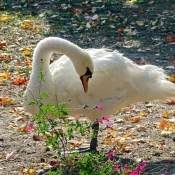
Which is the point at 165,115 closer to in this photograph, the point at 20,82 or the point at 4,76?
the point at 20,82

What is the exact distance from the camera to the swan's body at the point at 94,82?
224 inches

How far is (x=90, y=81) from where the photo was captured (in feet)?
19.4

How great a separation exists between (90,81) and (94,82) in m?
0.05

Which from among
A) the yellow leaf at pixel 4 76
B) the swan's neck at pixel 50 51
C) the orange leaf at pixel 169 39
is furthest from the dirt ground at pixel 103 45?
the swan's neck at pixel 50 51

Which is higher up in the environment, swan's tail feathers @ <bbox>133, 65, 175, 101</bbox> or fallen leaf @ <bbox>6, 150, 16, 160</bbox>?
swan's tail feathers @ <bbox>133, 65, 175, 101</bbox>

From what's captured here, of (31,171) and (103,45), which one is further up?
(31,171)

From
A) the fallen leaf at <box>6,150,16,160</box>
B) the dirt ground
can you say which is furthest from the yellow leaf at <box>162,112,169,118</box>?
the fallen leaf at <box>6,150,16,160</box>

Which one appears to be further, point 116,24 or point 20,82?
point 116,24

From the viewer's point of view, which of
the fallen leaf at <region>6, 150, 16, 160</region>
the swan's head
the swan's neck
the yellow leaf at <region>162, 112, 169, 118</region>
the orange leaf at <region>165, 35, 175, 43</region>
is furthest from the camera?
the orange leaf at <region>165, 35, 175, 43</region>

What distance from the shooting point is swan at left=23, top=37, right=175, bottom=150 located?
5695 millimetres

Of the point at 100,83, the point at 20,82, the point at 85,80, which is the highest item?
the point at 85,80

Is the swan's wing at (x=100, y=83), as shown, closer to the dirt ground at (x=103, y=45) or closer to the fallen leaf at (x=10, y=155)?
the dirt ground at (x=103, y=45)

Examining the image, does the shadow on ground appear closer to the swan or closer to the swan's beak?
the swan

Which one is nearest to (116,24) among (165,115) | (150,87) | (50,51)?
(165,115)
